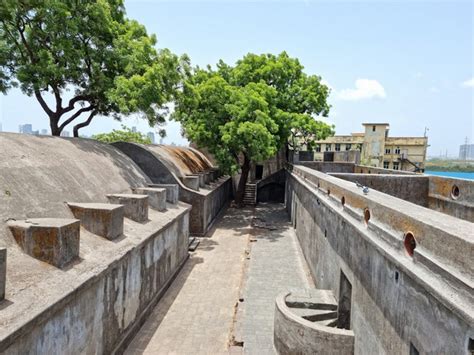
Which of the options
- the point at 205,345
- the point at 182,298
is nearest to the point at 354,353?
the point at 205,345

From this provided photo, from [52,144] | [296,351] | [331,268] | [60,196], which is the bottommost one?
[296,351]

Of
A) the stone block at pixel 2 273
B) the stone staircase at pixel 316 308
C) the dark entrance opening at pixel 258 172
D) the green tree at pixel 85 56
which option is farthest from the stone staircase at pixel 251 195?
the stone block at pixel 2 273

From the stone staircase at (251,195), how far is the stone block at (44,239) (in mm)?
21095

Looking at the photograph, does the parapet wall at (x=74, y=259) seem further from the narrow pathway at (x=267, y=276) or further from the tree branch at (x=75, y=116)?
the tree branch at (x=75, y=116)

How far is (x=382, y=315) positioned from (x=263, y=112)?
14587 mm

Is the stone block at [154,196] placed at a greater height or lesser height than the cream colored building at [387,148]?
lesser

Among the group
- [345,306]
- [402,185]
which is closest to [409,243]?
[345,306]

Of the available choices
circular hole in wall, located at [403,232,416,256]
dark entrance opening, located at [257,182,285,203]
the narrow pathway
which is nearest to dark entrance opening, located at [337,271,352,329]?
the narrow pathway

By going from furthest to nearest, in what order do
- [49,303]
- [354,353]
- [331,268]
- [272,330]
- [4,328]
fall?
[331,268] → [272,330] → [354,353] → [49,303] → [4,328]

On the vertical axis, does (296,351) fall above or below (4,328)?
below

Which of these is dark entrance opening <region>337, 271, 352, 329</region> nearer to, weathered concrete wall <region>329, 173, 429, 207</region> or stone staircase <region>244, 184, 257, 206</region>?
weathered concrete wall <region>329, 173, 429, 207</region>

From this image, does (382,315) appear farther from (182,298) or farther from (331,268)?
(182,298)

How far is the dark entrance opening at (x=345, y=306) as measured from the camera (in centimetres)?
752

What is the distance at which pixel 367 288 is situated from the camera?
5961mm
